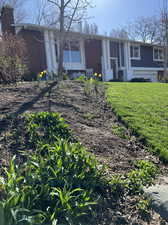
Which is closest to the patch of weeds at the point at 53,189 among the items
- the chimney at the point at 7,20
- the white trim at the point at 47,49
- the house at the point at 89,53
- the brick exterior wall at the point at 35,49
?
the house at the point at 89,53

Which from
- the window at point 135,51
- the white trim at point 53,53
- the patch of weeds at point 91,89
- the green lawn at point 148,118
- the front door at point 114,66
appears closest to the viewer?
the green lawn at point 148,118

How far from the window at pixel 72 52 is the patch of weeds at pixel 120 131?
14847mm

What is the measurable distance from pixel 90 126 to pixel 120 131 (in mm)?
674

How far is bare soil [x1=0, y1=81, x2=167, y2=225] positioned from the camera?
2.55 metres

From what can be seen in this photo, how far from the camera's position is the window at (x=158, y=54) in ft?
92.0

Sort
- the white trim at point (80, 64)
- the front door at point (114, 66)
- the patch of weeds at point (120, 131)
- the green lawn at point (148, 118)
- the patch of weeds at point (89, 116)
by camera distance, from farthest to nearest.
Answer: the front door at point (114, 66), the white trim at point (80, 64), the patch of weeds at point (89, 116), the patch of weeds at point (120, 131), the green lawn at point (148, 118)

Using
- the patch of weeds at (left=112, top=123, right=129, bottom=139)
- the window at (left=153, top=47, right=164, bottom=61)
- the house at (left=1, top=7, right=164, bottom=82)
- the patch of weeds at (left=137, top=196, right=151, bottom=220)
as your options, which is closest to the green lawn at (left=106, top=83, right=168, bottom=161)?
the patch of weeds at (left=112, top=123, right=129, bottom=139)

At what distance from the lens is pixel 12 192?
2027 millimetres

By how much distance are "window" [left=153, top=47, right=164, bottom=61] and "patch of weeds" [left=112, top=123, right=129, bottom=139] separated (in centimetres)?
2515

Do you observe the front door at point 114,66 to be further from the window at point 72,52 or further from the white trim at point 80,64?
the window at point 72,52

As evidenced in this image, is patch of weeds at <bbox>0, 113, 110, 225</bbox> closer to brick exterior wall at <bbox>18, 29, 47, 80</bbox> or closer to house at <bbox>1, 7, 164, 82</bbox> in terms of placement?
house at <bbox>1, 7, 164, 82</bbox>

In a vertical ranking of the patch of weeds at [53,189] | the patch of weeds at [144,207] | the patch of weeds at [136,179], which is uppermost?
the patch of weeds at [53,189]

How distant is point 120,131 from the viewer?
15.4 feet

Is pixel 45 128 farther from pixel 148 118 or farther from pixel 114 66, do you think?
pixel 114 66
